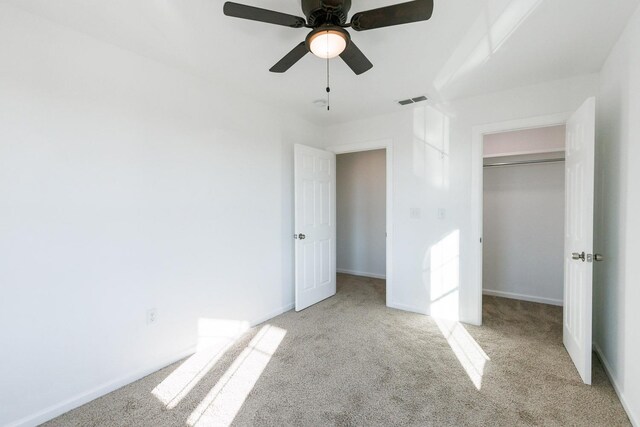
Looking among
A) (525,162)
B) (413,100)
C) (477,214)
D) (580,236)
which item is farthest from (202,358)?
(525,162)

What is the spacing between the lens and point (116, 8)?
167cm

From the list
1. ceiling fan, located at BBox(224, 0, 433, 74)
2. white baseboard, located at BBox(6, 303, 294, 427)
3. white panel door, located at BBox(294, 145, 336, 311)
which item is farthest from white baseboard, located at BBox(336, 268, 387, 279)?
ceiling fan, located at BBox(224, 0, 433, 74)

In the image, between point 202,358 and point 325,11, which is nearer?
point 325,11

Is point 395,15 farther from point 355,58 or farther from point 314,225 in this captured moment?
point 314,225

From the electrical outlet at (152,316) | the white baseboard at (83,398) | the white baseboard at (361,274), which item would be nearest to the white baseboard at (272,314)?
the white baseboard at (83,398)

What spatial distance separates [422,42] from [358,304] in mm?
2919

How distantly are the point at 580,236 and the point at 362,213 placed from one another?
10.7ft

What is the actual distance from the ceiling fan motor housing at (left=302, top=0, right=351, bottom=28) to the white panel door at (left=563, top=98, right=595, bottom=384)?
1.85 metres

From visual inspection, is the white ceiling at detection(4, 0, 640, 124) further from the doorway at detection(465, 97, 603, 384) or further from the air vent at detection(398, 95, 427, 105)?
the doorway at detection(465, 97, 603, 384)

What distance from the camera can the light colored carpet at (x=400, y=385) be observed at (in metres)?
1.74

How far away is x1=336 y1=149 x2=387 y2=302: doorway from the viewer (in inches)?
197

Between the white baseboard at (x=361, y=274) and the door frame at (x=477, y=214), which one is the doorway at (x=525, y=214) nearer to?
the door frame at (x=477, y=214)

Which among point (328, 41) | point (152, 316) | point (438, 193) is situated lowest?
point (152, 316)

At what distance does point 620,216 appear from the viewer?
191 cm
